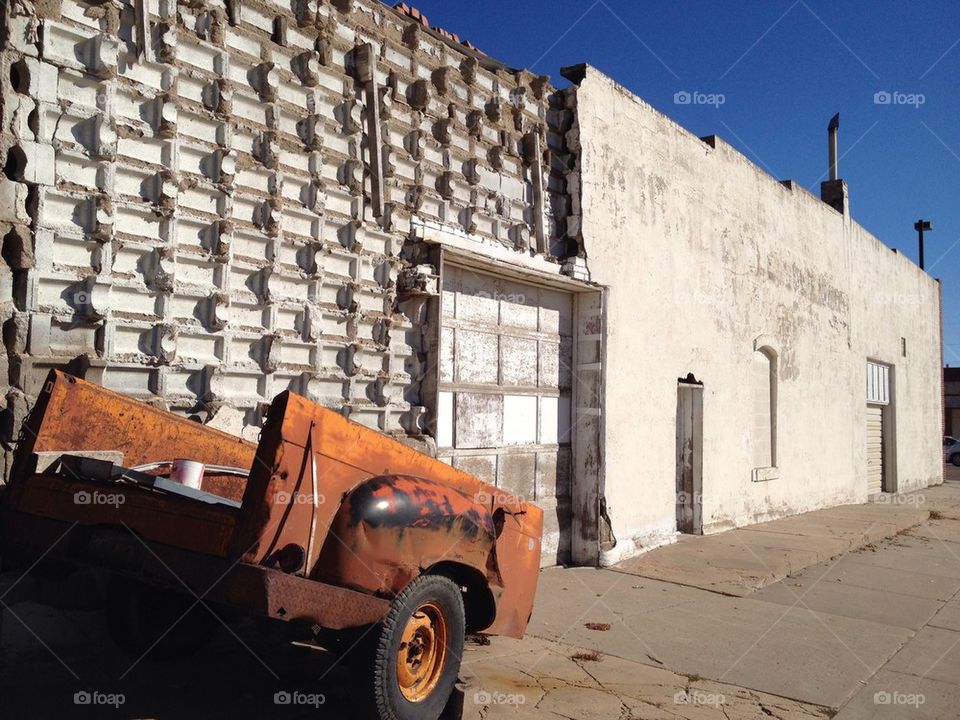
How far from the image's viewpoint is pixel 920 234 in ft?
119

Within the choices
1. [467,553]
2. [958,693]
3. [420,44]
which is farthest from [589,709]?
[420,44]

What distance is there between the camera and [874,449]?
19.4 m

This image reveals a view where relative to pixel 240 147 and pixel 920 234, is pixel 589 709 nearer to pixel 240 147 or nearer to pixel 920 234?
pixel 240 147

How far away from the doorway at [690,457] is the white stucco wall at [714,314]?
14cm

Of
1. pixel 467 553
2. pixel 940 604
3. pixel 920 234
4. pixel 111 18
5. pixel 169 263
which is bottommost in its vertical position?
pixel 940 604

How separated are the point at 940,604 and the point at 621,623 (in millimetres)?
3456

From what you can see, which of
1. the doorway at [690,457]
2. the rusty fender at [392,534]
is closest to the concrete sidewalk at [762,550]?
the doorway at [690,457]
